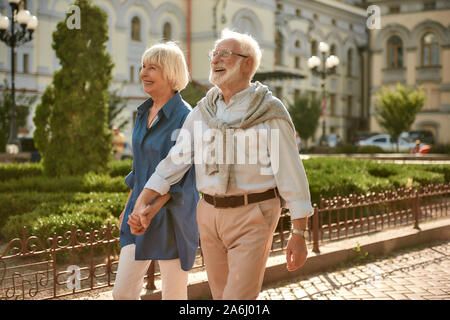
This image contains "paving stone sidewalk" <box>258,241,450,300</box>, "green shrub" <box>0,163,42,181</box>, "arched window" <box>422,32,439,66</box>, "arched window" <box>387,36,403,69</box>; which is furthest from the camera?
"arched window" <box>387,36,403,69</box>

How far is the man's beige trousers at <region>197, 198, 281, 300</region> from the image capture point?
123 inches

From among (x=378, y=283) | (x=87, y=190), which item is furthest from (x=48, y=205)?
(x=378, y=283)

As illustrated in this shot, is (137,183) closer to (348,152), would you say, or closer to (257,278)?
(257,278)

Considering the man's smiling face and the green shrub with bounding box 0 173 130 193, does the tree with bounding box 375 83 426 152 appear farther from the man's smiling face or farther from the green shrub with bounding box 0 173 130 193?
the man's smiling face

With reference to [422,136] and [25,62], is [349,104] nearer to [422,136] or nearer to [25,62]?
[422,136]

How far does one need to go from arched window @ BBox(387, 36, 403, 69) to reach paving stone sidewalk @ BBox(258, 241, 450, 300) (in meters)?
41.0

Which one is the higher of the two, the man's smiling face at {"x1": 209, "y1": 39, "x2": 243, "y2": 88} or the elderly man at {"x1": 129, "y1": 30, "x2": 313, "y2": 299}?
the man's smiling face at {"x1": 209, "y1": 39, "x2": 243, "y2": 88}

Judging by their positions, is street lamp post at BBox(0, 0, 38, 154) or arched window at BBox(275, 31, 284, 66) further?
arched window at BBox(275, 31, 284, 66)

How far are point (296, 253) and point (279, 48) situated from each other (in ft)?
135

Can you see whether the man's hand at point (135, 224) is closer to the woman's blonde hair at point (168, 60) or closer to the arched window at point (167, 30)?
the woman's blonde hair at point (168, 60)

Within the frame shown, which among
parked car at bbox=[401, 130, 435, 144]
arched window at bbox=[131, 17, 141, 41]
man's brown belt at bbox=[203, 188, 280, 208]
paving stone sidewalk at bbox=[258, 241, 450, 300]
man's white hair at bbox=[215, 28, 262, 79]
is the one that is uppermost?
arched window at bbox=[131, 17, 141, 41]

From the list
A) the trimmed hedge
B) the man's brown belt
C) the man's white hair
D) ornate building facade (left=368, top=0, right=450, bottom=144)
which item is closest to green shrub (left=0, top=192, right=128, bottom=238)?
the trimmed hedge

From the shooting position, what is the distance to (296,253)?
3.18m
